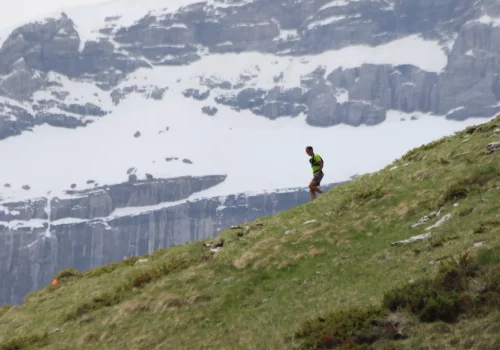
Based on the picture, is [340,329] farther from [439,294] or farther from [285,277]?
[285,277]

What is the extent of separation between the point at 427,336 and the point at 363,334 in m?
1.40

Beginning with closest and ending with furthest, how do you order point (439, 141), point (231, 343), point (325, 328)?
1. point (325, 328)
2. point (231, 343)
3. point (439, 141)

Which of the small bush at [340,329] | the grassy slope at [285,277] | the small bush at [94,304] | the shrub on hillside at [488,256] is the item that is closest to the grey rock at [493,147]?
the grassy slope at [285,277]

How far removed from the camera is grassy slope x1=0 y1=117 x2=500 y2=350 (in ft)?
63.3

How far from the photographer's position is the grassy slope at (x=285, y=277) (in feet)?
63.3

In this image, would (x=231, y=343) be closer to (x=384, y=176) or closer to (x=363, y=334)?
(x=363, y=334)

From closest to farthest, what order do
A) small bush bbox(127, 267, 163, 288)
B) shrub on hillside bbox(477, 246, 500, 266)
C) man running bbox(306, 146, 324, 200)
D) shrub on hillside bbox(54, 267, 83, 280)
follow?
shrub on hillside bbox(477, 246, 500, 266), small bush bbox(127, 267, 163, 288), shrub on hillside bbox(54, 267, 83, 280), man running bbox(306, 146, 324, 200)

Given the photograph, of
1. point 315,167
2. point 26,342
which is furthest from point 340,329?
point 315,167

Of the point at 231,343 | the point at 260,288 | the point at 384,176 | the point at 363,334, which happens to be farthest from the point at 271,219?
the point at 363,334

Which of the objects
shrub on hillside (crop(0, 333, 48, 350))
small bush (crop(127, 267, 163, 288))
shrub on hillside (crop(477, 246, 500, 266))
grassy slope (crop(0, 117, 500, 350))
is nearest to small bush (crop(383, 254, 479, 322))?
shrub on hillside (crop(477, 246, 500, 266))

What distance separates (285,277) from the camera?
23.1 meters

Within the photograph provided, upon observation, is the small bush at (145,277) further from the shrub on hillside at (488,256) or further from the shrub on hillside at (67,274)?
the shrub on hillside at (488,256)

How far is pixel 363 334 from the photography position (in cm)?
1634

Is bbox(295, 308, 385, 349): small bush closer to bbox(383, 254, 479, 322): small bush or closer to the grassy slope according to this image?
the grassy slope
